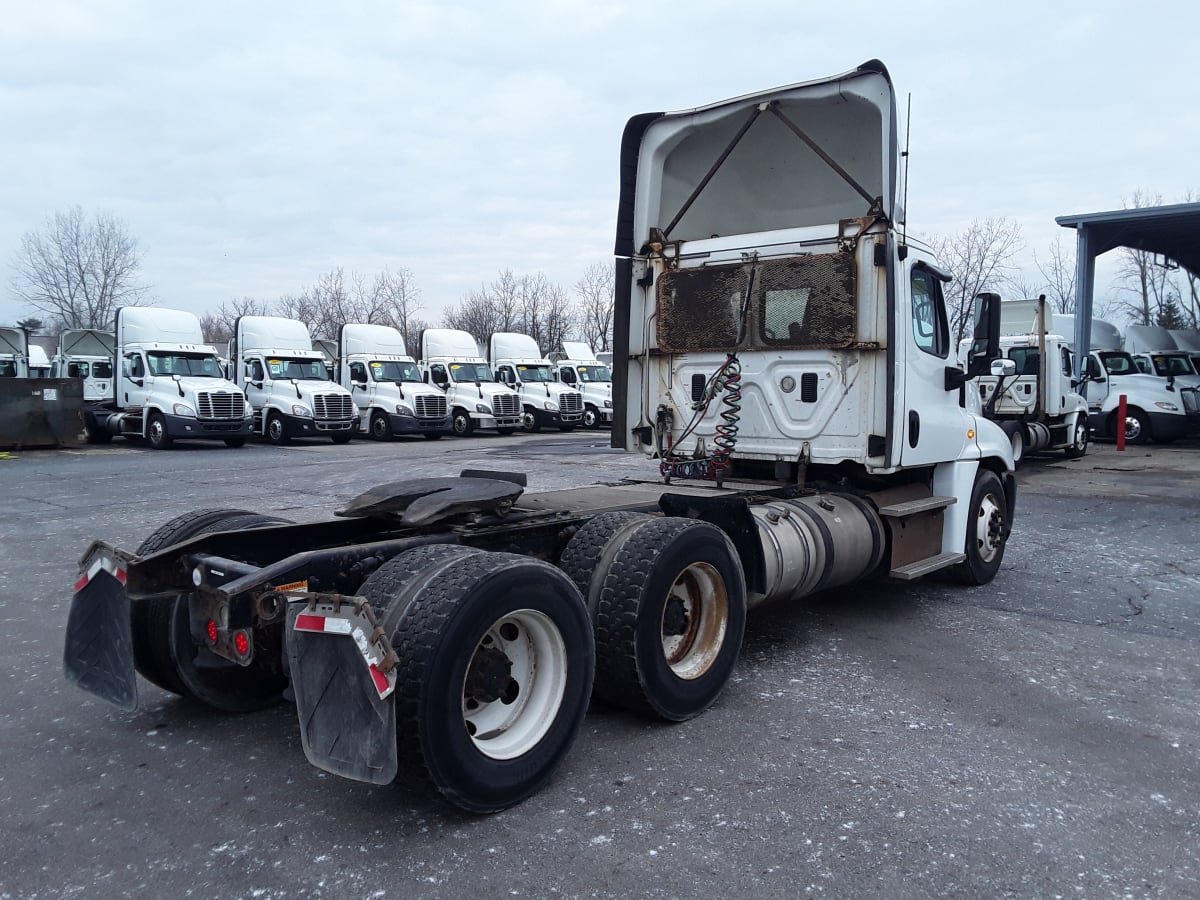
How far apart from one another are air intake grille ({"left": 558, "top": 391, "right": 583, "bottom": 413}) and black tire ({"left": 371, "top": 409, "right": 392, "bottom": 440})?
560 cm

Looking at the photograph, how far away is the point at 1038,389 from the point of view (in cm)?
1852

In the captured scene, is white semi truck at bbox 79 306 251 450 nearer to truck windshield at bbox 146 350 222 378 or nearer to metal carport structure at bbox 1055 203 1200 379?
truck windshield at bbox 146 350 222 378

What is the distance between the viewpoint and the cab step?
6559 millimetres

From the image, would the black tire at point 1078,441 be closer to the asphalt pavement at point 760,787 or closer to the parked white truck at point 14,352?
the asphalt pavement at point 760,787

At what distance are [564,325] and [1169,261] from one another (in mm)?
38102

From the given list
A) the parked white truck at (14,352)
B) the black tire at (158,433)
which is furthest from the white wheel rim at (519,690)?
the parked white truck at (14,352)

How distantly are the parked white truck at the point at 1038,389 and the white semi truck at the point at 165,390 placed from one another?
672 inches

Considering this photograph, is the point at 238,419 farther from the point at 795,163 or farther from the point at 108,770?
the point at 108,770

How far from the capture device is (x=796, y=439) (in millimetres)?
6750

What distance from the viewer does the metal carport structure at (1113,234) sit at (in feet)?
71.9

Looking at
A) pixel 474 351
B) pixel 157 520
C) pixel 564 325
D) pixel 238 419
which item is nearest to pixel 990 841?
pixel 157 520

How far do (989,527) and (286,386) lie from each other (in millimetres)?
20609

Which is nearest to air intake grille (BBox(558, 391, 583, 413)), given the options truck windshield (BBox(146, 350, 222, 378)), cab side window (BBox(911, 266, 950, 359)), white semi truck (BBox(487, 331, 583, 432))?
white semi truck (BBox(487, 331, 583, 432))

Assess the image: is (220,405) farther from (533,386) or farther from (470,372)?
(533,386)
